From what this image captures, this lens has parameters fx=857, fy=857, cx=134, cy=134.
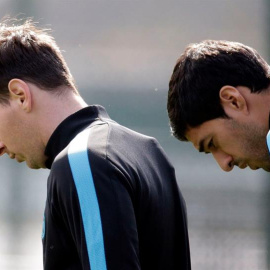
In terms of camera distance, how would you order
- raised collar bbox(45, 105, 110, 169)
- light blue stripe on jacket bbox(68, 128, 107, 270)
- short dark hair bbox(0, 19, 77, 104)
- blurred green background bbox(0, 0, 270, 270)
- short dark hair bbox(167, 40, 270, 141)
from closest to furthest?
1. light blue stripe on jacket bbox(68, 128, 107, 270)
2. raised collar bbox(45, 105, 110, 169)
3. short dark hair bbox(0, 19, 77, 104)
4. short dark hair bbox(167, 40, 270, 141)
5. blurred green background bbox(0, 0, 270, 270)

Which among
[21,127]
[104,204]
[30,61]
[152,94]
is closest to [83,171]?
[104,204]

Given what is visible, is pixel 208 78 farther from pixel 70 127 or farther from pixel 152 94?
pixel 152 94

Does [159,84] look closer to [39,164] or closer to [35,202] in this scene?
[35,202]

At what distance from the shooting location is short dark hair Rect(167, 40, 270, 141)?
8.31ft

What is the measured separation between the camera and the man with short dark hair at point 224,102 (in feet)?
8.23

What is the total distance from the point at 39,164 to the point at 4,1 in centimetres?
181

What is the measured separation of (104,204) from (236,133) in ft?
2.03

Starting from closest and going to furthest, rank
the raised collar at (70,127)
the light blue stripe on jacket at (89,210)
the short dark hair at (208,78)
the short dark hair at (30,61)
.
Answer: the light blue stripe on jacket at (89,210) < the raised collar at (70,127) < the short dark hair at (30,61) < the short dark hair at (208,78)

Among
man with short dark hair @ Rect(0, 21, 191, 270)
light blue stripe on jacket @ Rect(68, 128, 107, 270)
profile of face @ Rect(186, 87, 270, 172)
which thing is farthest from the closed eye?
light blue stripe on jacket @ Rect(68, 128, 107, 270)

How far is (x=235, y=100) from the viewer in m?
2.49

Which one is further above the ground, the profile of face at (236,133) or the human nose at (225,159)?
the profile of face at (236,133)

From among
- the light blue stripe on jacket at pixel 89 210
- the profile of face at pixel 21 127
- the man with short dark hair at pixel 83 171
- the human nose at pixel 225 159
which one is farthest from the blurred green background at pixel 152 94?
the light blue stripe on jacket at pixel 89 210

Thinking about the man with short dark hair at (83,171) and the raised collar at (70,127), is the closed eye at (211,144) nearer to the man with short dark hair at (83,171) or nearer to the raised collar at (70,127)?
the man with short dark hair at (83,171)

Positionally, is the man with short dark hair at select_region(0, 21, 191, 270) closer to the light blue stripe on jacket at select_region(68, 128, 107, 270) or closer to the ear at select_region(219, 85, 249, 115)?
the light blue stripe on jacket at select_region(68, 128, 107, 270)
